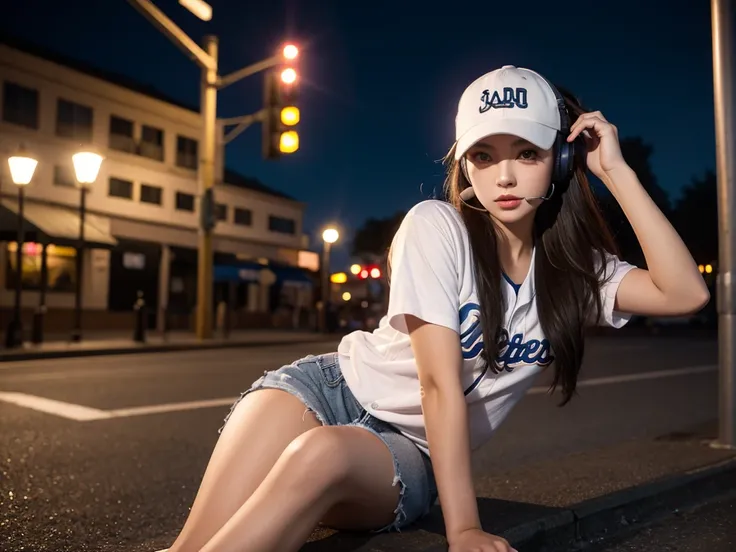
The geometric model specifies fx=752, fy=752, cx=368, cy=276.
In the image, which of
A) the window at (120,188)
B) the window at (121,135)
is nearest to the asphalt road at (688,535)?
the window at (120,188)

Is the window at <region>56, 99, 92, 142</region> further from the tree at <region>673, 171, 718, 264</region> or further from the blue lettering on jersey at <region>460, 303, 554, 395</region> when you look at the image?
the tree at <region>673, 171, 718, 264</region>

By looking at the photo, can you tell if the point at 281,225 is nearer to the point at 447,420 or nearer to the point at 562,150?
the point at 562,150

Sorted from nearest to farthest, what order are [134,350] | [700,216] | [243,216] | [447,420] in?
[447,420]
[134,350]
[243,216]
[700,216]

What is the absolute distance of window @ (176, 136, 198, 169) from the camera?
1248 inches

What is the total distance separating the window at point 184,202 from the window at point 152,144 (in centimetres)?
178

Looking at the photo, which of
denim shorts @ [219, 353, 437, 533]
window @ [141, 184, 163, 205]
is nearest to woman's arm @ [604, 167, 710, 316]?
denim shorts @ [219, 353, 437, 533]

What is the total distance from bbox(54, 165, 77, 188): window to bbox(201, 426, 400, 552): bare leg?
2569cm

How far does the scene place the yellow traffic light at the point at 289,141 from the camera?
46.5 ft

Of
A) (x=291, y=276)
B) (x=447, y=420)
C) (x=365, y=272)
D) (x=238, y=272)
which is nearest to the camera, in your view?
(x=447, y=420)

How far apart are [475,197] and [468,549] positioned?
114 centimetres

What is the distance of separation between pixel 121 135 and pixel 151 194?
271 cm

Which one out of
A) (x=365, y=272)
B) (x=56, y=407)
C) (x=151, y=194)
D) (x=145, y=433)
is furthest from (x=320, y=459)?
(x=151, y=194)

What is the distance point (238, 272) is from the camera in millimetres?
31891

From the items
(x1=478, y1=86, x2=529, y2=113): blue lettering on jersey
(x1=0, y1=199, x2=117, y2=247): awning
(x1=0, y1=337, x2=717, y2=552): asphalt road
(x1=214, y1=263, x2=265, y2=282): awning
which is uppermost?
(x1=0, y1=199, x2=117, y2=247): awning
